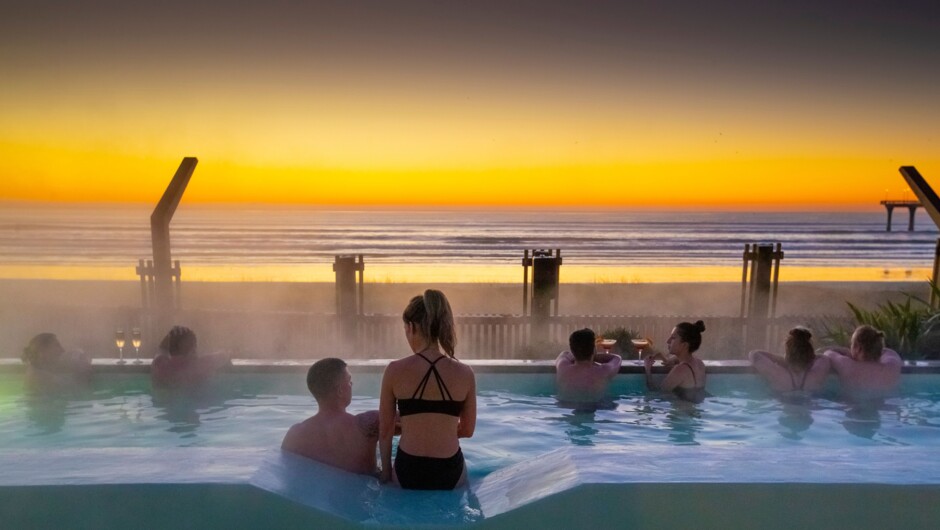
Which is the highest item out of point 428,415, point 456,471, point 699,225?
point 699,225

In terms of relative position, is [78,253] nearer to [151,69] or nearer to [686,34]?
[151,69]

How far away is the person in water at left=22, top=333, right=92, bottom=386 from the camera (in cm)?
573

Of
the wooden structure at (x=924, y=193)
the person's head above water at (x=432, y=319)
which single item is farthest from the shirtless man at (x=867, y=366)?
the person's head above water at (x=432, y=319)

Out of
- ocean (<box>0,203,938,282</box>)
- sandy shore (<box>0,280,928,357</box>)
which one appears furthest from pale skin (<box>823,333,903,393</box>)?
ocean (<box>0,203,938,282</box>)

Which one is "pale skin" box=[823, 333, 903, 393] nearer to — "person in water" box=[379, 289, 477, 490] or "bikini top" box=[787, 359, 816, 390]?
"bikini top" box=[787, 359, 816, 390]

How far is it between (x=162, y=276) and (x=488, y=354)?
425cm

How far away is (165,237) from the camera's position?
812cm

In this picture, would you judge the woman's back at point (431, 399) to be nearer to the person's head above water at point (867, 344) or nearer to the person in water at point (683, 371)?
the person in water at point (683, 371)

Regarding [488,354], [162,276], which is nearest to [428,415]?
[488,354]

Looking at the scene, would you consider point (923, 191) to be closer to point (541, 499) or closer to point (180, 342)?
point (541, 499)

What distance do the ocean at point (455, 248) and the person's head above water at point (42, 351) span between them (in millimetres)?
16798

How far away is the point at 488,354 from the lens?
28.2 ft

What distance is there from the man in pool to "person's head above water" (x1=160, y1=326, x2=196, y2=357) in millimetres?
3294

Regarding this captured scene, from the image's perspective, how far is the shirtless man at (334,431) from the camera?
10.6 feet
